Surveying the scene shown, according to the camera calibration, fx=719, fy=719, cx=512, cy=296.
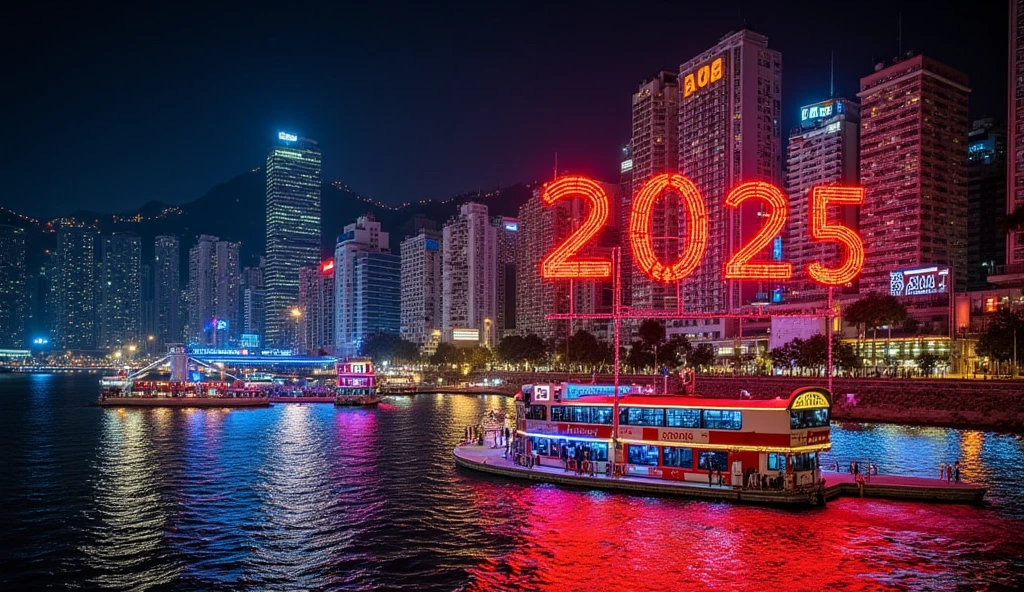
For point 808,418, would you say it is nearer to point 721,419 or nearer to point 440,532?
point 721,419

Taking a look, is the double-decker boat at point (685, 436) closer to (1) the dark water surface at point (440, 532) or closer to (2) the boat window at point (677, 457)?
(2) the boat window at point (677, 457)

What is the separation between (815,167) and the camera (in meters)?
191

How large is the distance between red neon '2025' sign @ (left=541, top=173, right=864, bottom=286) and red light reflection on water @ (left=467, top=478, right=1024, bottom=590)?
13.1 metres

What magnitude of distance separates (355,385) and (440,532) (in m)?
91.8

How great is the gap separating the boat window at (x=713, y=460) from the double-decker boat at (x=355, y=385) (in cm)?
8892

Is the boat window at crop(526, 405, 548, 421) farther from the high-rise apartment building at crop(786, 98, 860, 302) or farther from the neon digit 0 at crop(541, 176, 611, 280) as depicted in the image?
the high-rise apartment building at crop(786, 98, 860, 302)

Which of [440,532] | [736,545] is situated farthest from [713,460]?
[440,532]

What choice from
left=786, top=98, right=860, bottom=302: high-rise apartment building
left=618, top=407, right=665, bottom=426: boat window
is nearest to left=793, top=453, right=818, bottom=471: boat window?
left=618, top=407, right=665, bottom=426: boat window

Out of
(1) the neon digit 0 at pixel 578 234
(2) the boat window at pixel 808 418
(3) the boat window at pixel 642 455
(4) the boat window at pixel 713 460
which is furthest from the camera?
(3) the boat window at pixel 642 455

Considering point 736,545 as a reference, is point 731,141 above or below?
above

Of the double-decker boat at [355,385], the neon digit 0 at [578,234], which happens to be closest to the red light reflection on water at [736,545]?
the neon digit 0 at [578,234]

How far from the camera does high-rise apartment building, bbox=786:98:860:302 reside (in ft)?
603

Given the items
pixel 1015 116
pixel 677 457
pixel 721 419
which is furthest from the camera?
pixel 1015 116

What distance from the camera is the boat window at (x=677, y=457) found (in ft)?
143
